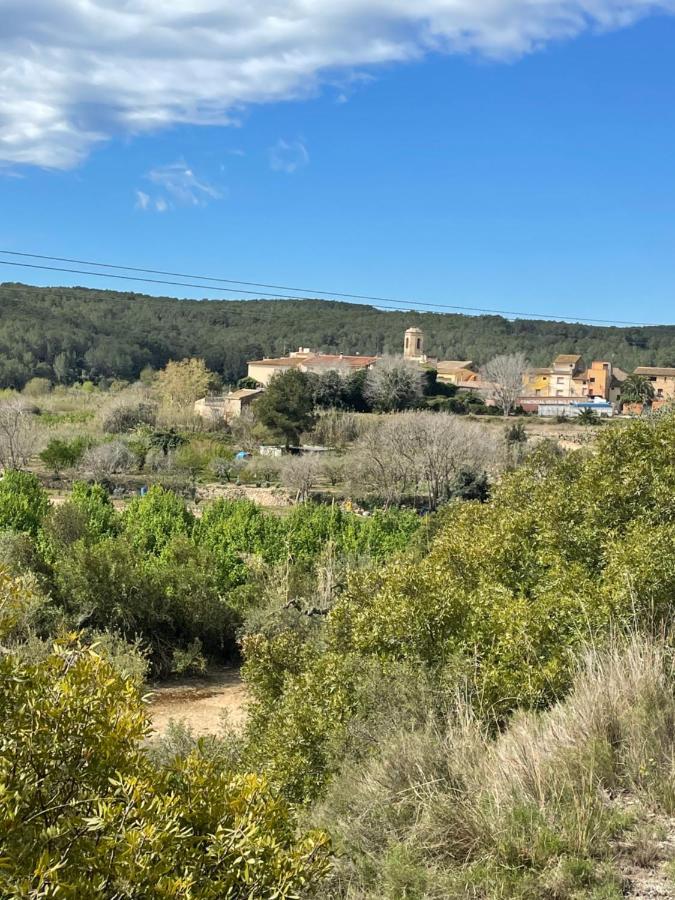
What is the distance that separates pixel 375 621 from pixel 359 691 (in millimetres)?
950

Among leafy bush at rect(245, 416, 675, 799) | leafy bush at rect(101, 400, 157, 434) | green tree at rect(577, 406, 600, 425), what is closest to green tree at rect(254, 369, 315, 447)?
leafy bush at rect(101, 400, 157, 434)

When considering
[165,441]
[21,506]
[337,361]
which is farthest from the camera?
[337,361]

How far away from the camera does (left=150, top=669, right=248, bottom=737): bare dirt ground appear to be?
1283 centimetres

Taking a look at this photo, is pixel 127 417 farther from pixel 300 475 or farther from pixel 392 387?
pixel 300 475

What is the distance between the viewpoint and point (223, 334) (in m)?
117

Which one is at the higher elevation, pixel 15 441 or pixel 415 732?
pixel 415 732

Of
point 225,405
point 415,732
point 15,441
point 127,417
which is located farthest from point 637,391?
point 415,732

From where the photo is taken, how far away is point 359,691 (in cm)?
691

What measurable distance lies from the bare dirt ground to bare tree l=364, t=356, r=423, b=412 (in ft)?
137

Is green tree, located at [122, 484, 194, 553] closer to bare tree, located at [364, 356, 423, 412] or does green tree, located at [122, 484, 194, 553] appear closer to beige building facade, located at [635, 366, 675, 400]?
bare tree, located at [364, 356, 423, 412]

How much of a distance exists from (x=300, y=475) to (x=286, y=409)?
12348 millimetres

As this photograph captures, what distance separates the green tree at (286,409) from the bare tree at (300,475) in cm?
1023

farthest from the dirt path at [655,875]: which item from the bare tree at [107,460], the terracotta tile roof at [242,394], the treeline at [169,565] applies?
the terracotta tile roof at [242,394]

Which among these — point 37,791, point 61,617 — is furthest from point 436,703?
point 61,617
